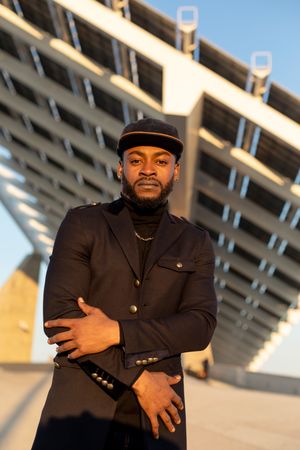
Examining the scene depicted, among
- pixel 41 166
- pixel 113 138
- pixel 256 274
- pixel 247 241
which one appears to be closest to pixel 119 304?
pixel 113 138

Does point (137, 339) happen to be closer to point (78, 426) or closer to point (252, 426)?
point (78, 426)

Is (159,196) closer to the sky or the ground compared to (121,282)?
closer to the sky

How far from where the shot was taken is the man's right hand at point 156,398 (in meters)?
1.78

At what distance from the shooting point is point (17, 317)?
3011cm

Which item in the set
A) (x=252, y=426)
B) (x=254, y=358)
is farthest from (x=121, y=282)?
(x=254, y=358)

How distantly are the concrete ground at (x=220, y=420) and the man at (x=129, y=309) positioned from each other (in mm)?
4102

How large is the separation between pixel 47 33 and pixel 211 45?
423 cm

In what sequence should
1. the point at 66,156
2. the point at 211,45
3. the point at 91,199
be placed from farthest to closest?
Result: the point at 91,199 → the point at 66,156 → the point at 211,45

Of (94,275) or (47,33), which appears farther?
(47,33)

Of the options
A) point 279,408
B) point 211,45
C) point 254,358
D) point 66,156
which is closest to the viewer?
point 279,408

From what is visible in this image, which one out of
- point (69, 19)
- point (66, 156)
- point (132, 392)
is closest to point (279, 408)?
point (132, 392)

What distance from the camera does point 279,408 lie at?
30.2ft

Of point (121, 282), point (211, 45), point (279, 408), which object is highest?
point (211, 45)

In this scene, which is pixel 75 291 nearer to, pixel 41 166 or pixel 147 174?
pixel 147 174
